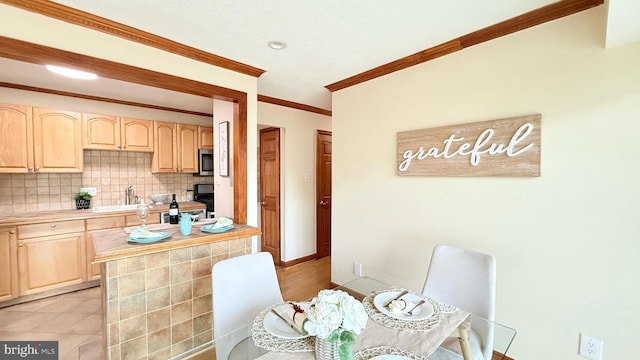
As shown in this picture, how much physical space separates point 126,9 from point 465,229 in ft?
9.08

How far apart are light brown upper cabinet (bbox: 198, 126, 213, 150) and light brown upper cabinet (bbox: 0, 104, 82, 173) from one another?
1374 millimetres

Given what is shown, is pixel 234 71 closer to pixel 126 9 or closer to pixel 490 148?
pixel 126 9

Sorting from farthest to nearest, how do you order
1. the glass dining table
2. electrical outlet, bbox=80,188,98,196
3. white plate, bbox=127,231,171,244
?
electrical outlet, bbox=80,188,98,196 → white plate, bbox=127,231,171,244 → the glass dining table

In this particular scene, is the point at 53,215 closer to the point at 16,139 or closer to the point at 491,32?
the point at 16,139

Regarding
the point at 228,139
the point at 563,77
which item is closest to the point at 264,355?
the point at 563,77

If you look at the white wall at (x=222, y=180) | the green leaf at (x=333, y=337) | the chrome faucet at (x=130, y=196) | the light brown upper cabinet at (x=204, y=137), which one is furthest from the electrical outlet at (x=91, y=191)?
the green leaf at (x=333, y=337)

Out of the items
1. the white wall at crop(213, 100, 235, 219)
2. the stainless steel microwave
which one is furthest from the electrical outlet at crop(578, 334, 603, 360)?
the stainless steel microwave

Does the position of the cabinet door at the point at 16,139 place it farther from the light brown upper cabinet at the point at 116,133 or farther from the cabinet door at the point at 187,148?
the cabinet door at the point at 187,148

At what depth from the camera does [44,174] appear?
10.5 feet

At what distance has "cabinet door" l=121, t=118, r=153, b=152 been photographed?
3486 millimetres

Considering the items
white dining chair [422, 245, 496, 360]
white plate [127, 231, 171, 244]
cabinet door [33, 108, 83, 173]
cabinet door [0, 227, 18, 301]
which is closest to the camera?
white dining chair [422, 245, 496, 360]

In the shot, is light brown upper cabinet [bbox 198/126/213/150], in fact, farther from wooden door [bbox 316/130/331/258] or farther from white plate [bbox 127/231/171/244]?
white plate [bbox 127/231/171/244]

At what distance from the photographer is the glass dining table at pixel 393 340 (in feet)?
3.29

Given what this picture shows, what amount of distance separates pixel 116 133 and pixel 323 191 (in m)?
2.96
